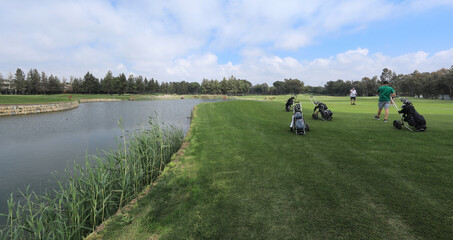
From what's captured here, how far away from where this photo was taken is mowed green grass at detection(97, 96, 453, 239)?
2547 mm

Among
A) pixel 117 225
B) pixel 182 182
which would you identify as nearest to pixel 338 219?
pixel 182 182

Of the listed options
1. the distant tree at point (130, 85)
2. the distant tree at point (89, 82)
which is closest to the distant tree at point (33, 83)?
the distant tree at point (89, 82)

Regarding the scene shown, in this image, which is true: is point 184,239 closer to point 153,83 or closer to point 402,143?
point 402,143

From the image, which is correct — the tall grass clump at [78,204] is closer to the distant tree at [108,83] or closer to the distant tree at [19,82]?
the distant tree at [108,83]

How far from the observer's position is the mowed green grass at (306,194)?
2.55 m

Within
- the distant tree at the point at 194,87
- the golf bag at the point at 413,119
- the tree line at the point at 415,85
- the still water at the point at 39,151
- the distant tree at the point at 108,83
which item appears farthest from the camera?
the distant tree at the point at 194,87

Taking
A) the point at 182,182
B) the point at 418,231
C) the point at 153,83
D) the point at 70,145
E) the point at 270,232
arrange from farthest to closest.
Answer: the point at 153,83 < the point at 70,145 < the point at 182,182 < the point at 270,232 < the point at 418,231

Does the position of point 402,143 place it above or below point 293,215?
above

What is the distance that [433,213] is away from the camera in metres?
2.62

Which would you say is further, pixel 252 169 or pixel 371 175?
pixel 252 169

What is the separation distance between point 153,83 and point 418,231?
99311 mm

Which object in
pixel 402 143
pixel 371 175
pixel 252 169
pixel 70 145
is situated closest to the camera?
pixel 371 175

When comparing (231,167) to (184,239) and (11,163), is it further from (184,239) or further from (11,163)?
(11,163)

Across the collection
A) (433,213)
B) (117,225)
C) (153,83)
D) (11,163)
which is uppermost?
(153,83)
